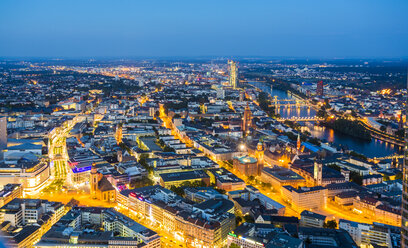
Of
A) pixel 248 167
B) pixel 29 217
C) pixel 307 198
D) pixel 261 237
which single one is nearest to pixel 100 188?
pixel 29 217

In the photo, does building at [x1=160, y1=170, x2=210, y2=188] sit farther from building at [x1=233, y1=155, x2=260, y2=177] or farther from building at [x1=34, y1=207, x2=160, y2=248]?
building at [x1=34, y1=207, x2=160, y2=248]

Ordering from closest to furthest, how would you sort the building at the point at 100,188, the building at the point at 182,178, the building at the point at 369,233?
the building at the point at 369,233 → the building at the point at 100,188 → the building at the point at 182,178

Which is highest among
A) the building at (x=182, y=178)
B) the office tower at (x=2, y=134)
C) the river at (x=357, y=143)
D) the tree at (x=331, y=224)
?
the office tower at (x=2, y=134)

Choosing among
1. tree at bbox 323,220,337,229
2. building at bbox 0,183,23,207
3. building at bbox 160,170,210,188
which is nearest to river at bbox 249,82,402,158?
building at bbox 160,170,210,188

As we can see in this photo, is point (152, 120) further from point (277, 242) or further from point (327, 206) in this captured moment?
point (277, 242)

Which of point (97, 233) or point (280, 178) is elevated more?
point (97, 233)

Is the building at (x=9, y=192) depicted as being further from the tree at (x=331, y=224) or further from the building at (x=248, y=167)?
the tree at (x=331, y=224)

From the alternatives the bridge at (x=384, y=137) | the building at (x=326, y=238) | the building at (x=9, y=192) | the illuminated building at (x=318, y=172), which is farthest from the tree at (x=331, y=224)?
the bridge at (x=384, y=137)

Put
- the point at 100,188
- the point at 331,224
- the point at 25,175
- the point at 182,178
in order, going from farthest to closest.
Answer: the point at 182,178 → the point at 25,175 → the point at 100,188 → the point at 331,224

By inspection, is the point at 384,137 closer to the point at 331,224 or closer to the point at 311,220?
the point at 331,224
